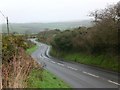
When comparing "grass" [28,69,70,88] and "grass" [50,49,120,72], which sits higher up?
"grass" [28,69,70,88]

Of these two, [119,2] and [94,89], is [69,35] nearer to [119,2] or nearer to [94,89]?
[119,2]

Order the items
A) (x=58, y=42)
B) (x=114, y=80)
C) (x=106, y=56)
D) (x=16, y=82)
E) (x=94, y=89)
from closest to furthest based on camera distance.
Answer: (x=16, y=82), (x=94, y=89), (x=114, y=80), (x=106, y=56), (x=58, y=42)

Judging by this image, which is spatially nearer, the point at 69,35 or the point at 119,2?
the point at 119,2

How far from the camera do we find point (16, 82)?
29.8 feet

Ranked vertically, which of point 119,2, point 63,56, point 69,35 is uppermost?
point 119,2

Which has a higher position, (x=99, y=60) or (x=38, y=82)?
(x=38, y=82)

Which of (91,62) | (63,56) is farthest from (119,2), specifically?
(63,56)

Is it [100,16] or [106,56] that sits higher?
[100,16]

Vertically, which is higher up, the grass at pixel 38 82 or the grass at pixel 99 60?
the grass at pixel 38 82

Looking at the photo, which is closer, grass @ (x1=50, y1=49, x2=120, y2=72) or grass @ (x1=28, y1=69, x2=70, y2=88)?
grass @ (x1=28, y1=69, x2=70, y2=88)

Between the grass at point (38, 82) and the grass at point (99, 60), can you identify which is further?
the grass at point (99, 60)

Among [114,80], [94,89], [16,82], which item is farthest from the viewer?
[114,80]

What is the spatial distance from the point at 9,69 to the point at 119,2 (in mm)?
22391

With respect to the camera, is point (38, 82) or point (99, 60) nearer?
point (38, 82)
